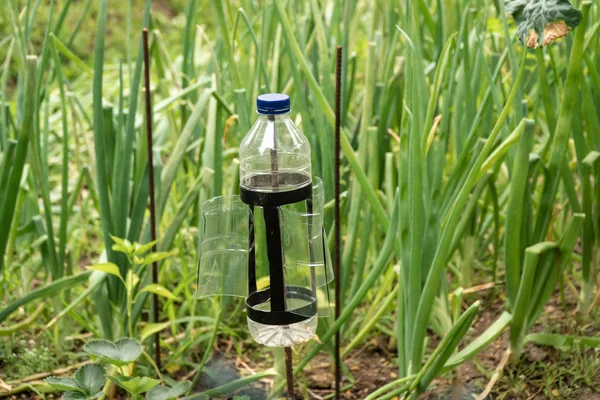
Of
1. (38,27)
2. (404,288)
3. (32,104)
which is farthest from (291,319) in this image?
(38,27)

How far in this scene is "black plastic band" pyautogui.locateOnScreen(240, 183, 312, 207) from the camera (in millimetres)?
1174

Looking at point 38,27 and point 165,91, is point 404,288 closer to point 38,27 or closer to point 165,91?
point 165,91

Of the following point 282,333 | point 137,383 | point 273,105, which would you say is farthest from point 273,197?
point 137,383

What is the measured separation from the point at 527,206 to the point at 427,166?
24 cm

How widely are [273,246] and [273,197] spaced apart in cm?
9

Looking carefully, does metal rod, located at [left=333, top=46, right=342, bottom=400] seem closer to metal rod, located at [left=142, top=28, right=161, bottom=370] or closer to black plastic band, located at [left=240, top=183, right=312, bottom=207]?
black plastic band, located at [left=240, top=183, right=312, bottom=207]

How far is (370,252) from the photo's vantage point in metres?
1.98

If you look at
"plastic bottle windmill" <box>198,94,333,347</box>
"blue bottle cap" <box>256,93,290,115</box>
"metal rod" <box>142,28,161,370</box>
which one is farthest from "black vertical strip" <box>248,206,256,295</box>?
"metal rod" <box>142,28,161,370</box>

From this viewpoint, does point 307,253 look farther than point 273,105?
Yes

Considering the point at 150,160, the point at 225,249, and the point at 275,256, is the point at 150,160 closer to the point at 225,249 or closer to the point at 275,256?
the point at 225,249

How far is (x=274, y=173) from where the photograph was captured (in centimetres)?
118

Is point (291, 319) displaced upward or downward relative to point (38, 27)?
downward

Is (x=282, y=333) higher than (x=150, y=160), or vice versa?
(x=150, y=160)

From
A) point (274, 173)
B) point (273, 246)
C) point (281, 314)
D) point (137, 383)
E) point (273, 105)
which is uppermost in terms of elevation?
point (273, 105)
